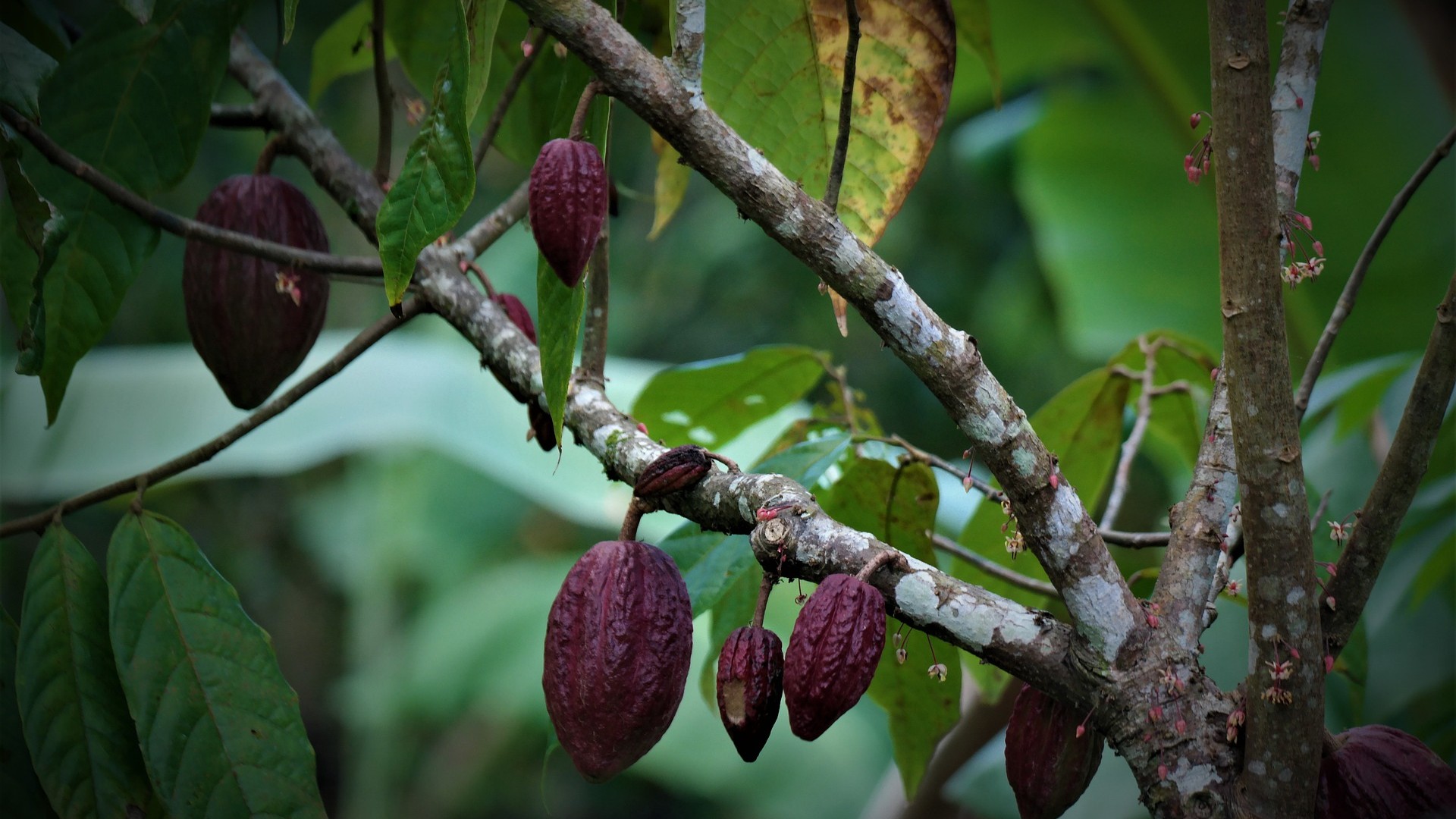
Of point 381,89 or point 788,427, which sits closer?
point 381,89

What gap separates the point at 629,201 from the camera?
540 centimetres

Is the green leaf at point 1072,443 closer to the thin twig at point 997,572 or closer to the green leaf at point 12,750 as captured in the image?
the thin twig at point 997,572

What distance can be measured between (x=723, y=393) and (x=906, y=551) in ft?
1.09

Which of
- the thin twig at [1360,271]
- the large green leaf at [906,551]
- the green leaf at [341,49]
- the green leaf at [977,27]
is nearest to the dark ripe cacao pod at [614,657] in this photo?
the large green leaf at [906,551]

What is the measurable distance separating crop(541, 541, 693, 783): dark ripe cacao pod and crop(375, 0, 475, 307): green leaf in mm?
207

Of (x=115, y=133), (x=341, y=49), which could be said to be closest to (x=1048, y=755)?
(x=115, y=133)

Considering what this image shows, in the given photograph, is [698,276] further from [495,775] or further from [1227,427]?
[1227,427]

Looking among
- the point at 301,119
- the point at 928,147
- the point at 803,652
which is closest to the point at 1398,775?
the point at 803,652

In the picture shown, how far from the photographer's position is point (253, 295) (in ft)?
2.93

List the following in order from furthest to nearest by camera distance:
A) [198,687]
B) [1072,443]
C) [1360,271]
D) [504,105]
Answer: [1072,443] → [504,105] → [198,687] → [1360,271]

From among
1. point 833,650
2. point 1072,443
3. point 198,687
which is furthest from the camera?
point 1072,443

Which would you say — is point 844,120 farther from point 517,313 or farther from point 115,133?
point 115,133

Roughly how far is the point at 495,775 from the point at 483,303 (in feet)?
15.1

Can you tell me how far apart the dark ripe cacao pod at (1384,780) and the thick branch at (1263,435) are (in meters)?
0.02
